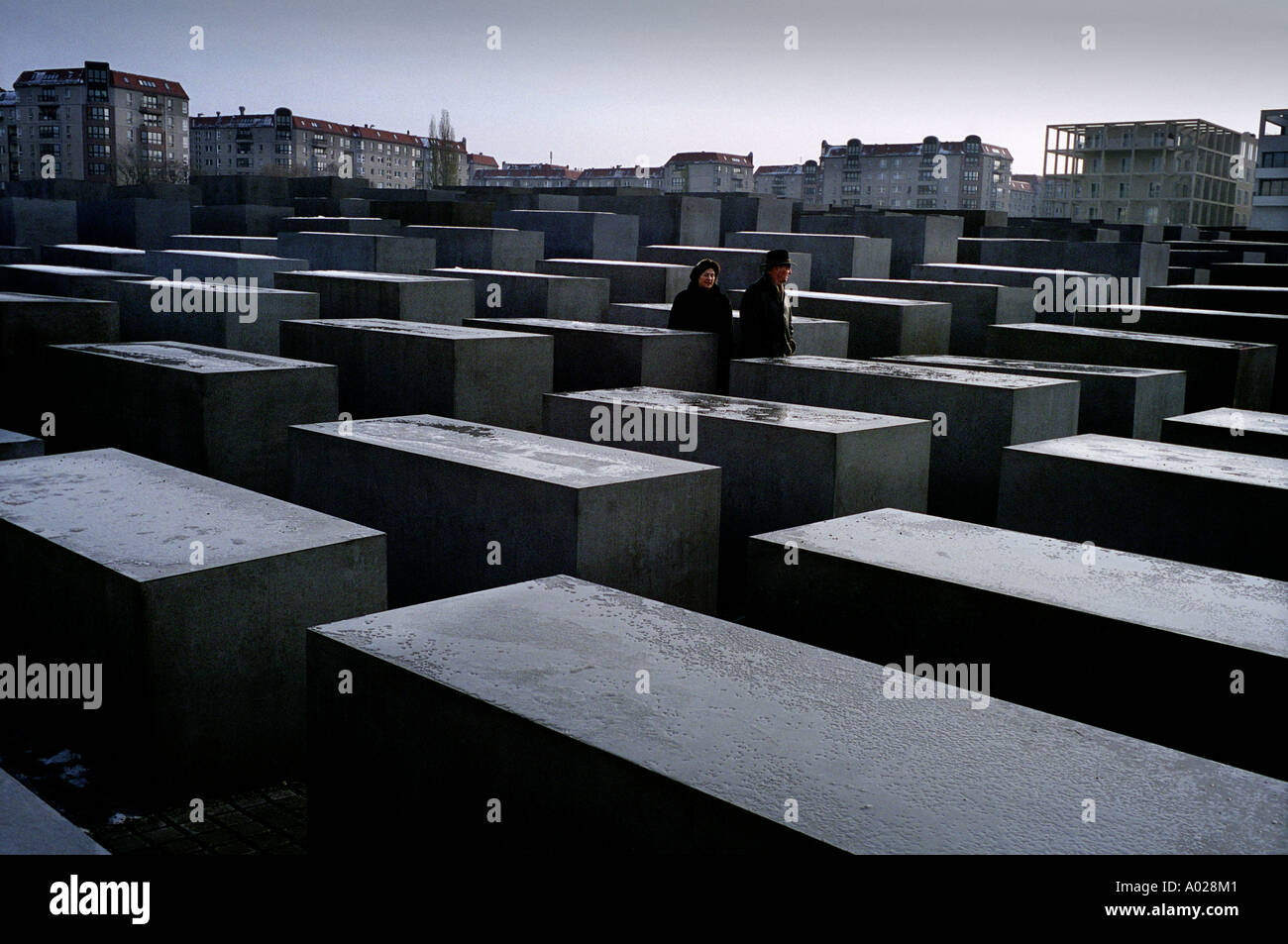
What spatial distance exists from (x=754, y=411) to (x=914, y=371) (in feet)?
6.27

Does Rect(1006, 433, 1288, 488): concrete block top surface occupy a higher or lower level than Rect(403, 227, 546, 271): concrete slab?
lower

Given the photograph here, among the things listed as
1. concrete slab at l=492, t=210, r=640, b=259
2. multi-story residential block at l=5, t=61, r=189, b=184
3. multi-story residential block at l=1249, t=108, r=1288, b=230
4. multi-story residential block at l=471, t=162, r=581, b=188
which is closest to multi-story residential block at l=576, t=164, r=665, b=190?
multi-story residential block at l=471, t=162, r=581, b=188

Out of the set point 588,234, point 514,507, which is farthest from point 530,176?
point 514,507

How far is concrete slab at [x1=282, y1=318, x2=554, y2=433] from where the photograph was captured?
856 cm

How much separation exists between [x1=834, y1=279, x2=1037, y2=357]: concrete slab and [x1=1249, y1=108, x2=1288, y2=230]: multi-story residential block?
181 feet

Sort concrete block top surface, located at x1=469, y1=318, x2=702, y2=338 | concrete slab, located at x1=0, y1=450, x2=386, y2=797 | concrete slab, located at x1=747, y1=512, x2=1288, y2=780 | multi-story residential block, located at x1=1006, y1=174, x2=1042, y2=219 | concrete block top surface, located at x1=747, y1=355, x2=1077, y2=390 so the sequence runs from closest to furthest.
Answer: concrete slab, located at x1=747, y1=512, x2=1288, y2=780 → concrete slab, located at x1=0, y1=450, x2=386, y2=797 → concrete block top surface, located at x1=747, y1=355, x2=1077, y2=390 → concrete block top surface, located at x1=469, y1=318, x2=702, y2=338 → multi-story residential block, located at x1=1006, y1=174, x2=1042, y2=219

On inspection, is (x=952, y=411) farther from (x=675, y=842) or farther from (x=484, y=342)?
(x=675, y=842)

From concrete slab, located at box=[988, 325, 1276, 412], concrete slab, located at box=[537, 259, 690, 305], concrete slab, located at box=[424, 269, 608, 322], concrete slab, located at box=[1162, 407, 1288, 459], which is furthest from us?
concrete slab, located at box=[537, 259, 690, 305]

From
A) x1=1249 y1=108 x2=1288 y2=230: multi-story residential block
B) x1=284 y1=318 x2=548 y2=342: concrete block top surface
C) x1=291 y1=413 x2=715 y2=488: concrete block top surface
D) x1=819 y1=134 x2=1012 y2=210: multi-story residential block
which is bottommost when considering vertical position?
x1=291 y1=413 x2=715 y2=488: concrete block top surface

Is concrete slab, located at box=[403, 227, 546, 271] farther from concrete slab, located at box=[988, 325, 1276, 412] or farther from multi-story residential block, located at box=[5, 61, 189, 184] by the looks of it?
multi-story residential block, located at box=[5, 61, 189, 184]

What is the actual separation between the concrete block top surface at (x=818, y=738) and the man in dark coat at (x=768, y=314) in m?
5.91
